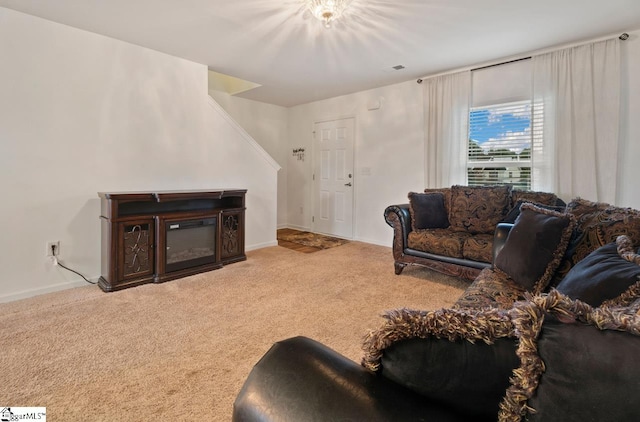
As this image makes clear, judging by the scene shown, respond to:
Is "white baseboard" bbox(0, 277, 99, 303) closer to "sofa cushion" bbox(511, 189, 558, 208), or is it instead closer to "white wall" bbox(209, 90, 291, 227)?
"white wall" bbox(209, 90, 291, 227)

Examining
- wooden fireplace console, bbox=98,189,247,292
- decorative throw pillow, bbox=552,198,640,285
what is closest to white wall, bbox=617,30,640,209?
decorative throw pillow, bbox=552,198,640,285

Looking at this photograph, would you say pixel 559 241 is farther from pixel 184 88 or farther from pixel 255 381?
pixel 184 88

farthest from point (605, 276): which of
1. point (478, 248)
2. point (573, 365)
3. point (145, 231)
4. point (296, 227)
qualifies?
point (296, 227)

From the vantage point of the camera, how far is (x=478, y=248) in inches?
113

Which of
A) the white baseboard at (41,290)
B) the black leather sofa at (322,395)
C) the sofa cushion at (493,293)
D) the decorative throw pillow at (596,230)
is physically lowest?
the white baseboard at (41,290)

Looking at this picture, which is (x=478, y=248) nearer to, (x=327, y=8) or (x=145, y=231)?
(x=327, y=8)

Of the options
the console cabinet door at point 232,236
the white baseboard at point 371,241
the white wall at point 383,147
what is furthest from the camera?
the white baseboard at point 371,241

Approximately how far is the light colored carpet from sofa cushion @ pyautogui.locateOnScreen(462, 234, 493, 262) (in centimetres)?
39

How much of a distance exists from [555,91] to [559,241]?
2.40 m

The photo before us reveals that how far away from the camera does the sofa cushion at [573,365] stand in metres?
0.41

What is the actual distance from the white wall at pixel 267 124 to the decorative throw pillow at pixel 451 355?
528cm

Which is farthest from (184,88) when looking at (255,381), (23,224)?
(255,381)

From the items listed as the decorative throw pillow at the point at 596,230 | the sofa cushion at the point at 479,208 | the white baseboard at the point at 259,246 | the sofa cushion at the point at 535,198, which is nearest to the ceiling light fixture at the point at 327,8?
the decorative throw pillow at the point at 596,230

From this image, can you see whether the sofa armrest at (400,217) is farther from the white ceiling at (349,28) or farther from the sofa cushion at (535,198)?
the white ceiling at (349,28)
